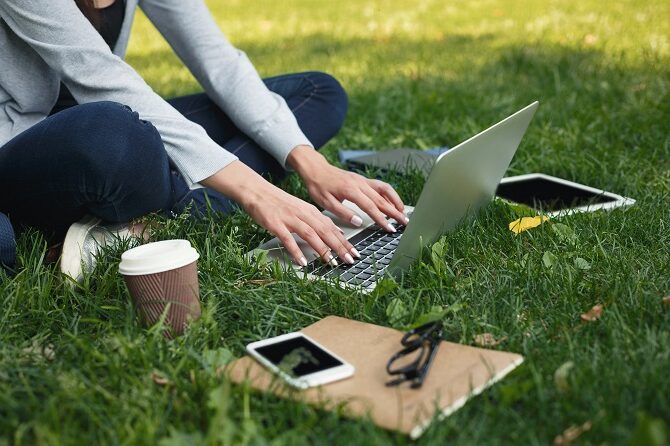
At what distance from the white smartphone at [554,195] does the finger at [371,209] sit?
0.58 m

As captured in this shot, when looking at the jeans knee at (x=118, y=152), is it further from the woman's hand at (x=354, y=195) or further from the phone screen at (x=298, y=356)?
the phone screen at (x=298, y=356)

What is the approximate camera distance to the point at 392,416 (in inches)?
56.6

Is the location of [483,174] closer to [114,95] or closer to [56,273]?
[114,95]

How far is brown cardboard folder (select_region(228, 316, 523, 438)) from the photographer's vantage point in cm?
145

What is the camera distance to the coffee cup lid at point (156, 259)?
1.79 metres

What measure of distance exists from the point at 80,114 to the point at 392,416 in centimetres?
116

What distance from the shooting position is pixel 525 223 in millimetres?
2402

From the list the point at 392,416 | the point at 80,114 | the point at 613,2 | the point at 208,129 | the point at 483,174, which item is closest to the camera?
the point at 392,416

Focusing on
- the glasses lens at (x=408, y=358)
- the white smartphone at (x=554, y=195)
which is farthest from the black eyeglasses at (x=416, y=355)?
the white smartphone at (x=554, y=195)

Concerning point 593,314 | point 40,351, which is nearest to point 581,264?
point 593,314

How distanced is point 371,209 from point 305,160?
36cm

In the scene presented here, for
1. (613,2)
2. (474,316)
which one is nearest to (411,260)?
(474,316)

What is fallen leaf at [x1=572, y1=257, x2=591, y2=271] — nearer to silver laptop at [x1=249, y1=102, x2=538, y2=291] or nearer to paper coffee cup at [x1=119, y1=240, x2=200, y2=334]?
silver laptop at [x1=249, y1=102, x2=538, y2=291]

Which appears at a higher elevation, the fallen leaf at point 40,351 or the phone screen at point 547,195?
the fallen leaf at point 40,351
